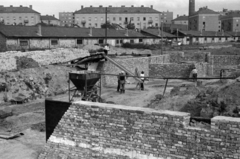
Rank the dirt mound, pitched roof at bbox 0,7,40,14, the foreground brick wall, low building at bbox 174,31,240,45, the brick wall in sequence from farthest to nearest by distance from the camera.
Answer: pitched roof at bbox 0,7,40,14 → low building at bbox 174,31,240,45 → the brick wall → the dirt mound → the foreground brick wall

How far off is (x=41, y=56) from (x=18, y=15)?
73723mm

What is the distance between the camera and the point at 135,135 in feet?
24.1

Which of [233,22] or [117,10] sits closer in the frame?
[233,22]

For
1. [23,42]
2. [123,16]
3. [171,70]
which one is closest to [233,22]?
[123,16]

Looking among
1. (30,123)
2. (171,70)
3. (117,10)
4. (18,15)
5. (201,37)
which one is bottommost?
(30,123)

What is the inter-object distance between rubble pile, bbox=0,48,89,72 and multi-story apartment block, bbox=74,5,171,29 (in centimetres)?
6728

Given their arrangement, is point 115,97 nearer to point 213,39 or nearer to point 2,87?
point 2,87

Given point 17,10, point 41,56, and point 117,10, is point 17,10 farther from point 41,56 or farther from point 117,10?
point 41,56

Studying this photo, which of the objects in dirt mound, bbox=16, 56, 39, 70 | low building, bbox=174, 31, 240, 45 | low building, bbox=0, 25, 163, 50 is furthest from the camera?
low building, bbox=174, 31, 240, 45

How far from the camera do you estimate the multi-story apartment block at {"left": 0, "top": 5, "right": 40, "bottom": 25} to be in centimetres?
8962

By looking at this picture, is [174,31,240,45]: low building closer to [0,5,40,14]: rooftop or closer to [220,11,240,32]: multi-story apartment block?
[220,11,240,32]: multi-story apartment block

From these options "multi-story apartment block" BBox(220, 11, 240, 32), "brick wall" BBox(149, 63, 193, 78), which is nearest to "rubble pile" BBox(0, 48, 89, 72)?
"brick wall" BBox(149, 63, 193, 78)

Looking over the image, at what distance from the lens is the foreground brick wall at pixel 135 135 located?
6.49 meters

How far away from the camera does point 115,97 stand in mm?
18344
